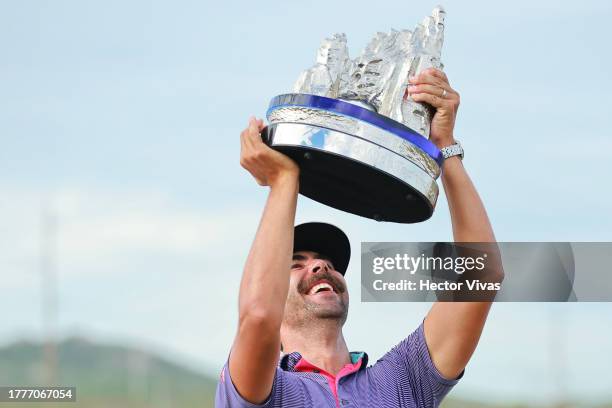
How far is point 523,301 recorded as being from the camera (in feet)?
20.7

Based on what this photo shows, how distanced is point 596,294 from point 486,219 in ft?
5.12

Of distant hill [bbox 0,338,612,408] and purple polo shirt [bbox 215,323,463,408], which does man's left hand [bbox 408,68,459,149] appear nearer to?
purple polo shirt [bbox 215,323,463,408]

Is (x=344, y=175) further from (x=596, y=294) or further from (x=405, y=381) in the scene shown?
(x=596, y=294)

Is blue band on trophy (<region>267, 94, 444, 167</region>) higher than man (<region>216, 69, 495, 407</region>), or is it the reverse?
blue band on trophy (<region>267, 94, 444, 167</region>)

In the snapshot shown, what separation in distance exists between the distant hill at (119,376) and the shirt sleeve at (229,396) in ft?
251

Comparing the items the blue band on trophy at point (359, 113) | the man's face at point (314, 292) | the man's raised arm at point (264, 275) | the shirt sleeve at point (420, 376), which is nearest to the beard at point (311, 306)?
the man's face at point (314, 292)

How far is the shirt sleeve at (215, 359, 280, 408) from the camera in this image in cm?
494

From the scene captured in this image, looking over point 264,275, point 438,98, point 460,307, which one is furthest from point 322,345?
point 438,98

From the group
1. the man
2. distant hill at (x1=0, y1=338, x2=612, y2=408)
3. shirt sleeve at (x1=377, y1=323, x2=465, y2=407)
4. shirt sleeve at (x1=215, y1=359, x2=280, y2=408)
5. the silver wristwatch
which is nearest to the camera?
the man

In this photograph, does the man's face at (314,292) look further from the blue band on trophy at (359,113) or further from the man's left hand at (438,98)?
the blue band on trophy at (359,113)

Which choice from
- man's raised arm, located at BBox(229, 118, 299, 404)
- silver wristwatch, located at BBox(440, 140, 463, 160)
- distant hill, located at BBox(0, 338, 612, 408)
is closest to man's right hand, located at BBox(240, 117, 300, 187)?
man's raised arm, located at BBox(229, 118, 299, 404)

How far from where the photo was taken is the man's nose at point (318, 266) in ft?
18.6

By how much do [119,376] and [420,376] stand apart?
106m

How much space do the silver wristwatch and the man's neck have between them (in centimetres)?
85
